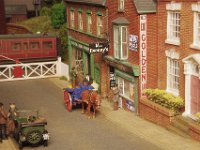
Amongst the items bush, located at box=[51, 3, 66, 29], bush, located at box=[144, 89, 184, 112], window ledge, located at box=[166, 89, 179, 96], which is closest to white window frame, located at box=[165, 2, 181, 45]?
window ledge, located at box=[166, 89, 179, 96]

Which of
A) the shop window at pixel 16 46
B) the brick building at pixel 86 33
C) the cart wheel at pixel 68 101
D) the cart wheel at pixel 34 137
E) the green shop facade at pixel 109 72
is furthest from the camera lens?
the shop window at pixel 16 46

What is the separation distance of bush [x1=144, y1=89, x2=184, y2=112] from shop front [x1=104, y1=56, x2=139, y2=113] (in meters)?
1.24

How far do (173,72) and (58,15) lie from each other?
30.3 m

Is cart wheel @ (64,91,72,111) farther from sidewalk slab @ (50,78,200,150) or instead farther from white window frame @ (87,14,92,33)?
white window frame @ (87,14,92,33)

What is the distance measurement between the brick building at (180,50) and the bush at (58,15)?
28801 millimetres

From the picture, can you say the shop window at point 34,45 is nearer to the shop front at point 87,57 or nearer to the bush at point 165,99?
the shop front at point 87,57

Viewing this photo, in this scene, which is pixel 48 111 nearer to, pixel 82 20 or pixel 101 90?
pixel 101 90

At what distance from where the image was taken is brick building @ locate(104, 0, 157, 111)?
73.9 ft

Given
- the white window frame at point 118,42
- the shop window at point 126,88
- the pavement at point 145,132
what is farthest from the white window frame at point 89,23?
the pavement at point 145,132

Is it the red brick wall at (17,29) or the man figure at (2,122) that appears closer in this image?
the man figure at (2,122)

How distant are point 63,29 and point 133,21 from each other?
24.1 m

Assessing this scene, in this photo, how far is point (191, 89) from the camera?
20094 mm

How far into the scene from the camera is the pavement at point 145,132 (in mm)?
18453

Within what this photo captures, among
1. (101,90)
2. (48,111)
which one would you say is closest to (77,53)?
(101,90)
